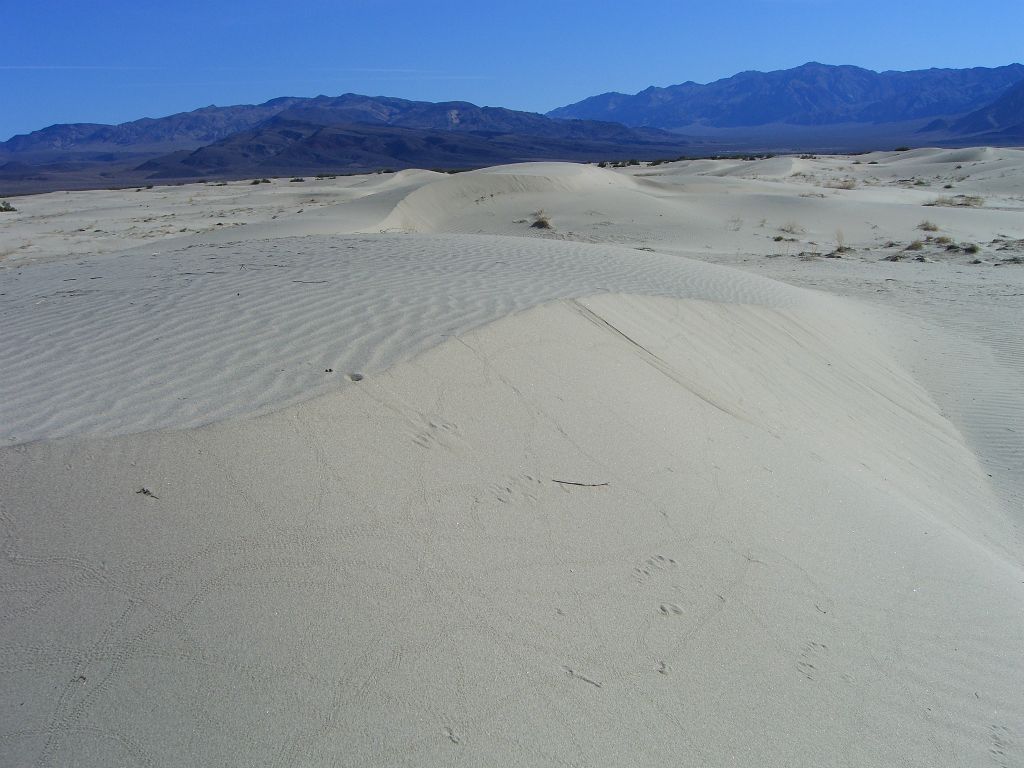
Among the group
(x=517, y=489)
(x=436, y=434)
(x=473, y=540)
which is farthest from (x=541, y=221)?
(x=473, y=540)

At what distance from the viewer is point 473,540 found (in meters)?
3.45

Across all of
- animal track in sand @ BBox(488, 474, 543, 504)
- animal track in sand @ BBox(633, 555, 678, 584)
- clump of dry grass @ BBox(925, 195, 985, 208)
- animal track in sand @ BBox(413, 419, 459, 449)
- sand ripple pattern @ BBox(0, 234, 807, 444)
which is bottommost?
clump of dry grass @ BBox(925, 195, 985, 208)

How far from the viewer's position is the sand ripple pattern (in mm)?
4188

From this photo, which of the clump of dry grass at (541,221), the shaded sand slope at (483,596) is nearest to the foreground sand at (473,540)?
the shaded sand slope at (483,596)

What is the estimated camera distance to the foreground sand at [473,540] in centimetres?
263

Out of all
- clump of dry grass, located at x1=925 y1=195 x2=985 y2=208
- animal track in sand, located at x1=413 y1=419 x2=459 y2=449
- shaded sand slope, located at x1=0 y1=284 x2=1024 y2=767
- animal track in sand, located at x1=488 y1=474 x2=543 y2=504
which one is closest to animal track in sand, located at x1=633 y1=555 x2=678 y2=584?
shaded sand slope, located at x1=0 y1=284 x2=1024 y2=767

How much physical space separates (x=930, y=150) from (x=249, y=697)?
169 feet

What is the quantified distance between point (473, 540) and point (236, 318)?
126 inches

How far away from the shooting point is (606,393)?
5086 mm

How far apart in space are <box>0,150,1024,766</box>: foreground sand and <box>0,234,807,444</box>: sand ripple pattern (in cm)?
4

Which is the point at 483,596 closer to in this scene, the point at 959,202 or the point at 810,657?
the point at 810,657

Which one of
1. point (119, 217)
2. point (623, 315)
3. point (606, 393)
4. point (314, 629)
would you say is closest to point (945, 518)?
point (606, 393)

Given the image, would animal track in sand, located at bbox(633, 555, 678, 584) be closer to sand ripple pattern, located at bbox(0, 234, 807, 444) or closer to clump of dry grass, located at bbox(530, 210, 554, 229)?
sand ripple pattern, located at bbox(0, 234, 807, 444)

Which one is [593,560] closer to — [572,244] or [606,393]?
[606,393]
